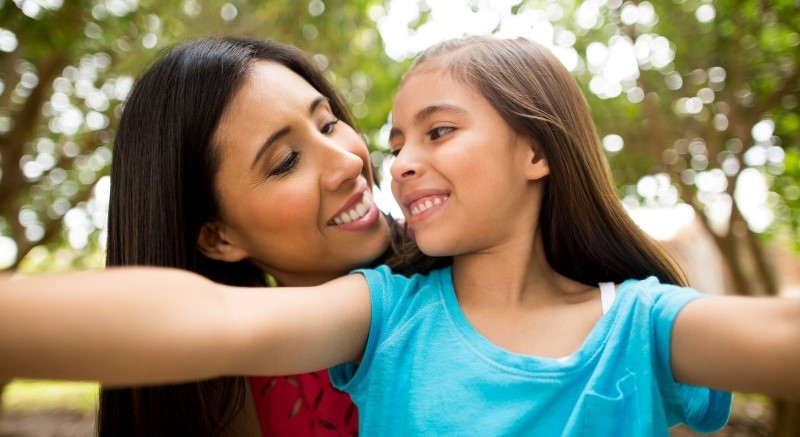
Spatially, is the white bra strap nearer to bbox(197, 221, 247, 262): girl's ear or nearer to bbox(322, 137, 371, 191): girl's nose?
bbox(322, 137, 371, 191): girl's nose

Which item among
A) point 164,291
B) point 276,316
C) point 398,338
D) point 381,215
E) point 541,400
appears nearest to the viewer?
point 164,291

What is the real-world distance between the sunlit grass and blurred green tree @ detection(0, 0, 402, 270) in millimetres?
3551

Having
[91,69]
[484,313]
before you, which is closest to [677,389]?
[484,313]

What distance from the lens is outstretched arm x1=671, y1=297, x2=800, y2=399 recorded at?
1146 millimetres

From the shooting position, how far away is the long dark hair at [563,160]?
1873 millimetres

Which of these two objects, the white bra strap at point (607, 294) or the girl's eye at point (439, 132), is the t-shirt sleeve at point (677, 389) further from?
the girl's eye at point (439, 132)

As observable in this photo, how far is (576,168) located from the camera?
1936 mm

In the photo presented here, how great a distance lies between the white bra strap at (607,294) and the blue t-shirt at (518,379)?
0.09 ft

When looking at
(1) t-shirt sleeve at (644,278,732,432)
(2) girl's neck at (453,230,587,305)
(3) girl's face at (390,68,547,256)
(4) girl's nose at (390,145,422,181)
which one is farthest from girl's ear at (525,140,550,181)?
(1) t-shirt sleeve at (644,278,732,432)

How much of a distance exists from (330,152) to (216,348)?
3.07 feet

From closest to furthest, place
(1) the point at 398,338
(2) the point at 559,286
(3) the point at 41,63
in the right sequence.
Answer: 1. (1) the point at 398,338
2. (2) the point at 559,286
3. (3) the point at 41,63

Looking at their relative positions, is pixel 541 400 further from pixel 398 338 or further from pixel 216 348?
pixel 216 348

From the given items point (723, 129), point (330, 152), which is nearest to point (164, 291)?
point (330, 152)

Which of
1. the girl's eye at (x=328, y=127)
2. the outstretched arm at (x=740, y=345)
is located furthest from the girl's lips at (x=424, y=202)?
the outstretched arm at (x=740, y=345)
